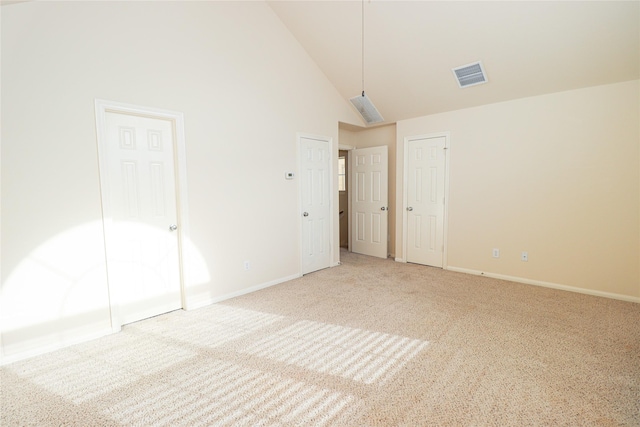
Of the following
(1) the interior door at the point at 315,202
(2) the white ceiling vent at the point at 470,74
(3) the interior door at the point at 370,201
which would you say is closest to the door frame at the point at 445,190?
(3) the interior door at the point at 370,201

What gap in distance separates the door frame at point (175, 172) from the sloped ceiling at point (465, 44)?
6.88 ft

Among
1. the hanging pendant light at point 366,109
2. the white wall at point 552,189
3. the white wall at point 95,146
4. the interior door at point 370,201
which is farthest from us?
the interior door at point 370,201

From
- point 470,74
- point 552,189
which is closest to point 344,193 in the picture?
point 470,74

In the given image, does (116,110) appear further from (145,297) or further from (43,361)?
(43,361)

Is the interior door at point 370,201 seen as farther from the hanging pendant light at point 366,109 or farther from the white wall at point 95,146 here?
the white wall at point 95,146

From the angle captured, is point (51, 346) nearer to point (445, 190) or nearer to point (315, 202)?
point (315, 202)

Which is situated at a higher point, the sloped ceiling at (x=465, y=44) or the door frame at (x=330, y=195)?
the sloped ceiling at (x=465, y=44)

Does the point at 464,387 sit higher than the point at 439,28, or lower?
lower

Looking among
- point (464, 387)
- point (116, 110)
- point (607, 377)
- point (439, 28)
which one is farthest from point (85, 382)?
point (439, 28)

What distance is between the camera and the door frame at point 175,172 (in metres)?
2.69

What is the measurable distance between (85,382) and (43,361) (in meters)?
0.58

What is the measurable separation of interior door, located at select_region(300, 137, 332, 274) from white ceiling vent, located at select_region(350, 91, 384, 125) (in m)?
0.83

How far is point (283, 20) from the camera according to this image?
4.04m

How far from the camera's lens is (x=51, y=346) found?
8.29 feet
